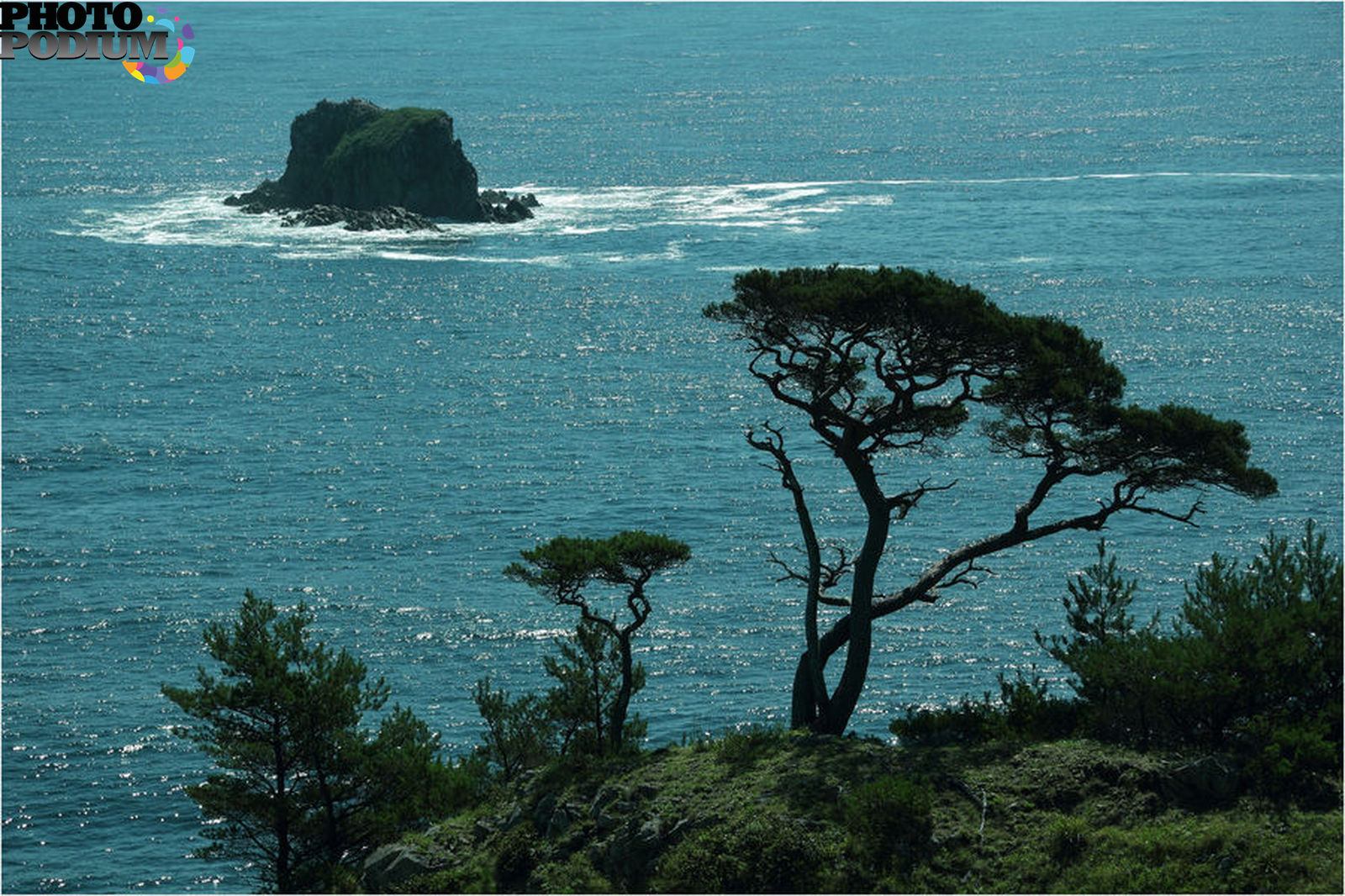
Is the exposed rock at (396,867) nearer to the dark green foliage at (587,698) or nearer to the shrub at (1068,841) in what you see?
the dark green foliage at (587,698)

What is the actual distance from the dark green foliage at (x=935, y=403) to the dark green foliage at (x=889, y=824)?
8407mm

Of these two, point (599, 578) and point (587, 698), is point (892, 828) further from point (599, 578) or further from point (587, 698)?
point (587, 698)

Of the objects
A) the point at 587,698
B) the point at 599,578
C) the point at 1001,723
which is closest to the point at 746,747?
the point at 1001,723

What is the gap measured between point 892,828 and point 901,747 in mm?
5454

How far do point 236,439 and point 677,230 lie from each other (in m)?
85.5

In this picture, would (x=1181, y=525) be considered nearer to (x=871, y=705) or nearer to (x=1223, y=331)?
(x=871, y=705)

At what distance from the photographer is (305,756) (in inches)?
1902

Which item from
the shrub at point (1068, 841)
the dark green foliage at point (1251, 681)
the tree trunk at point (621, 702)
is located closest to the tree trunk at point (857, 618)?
the tree trunk at point (621, 702)

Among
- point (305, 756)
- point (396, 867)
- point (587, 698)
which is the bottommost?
point (396, 867)

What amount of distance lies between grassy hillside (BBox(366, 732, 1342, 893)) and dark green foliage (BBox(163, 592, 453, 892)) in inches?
199

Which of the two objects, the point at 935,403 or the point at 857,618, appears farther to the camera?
the point at 857,618

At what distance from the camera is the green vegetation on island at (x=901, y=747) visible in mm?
37281

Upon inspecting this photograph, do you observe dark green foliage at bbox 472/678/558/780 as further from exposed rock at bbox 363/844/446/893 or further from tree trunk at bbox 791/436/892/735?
tree trunk at bbox 791/436/892/735

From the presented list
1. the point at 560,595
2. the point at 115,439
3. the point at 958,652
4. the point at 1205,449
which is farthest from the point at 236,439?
the point at 1205,449
